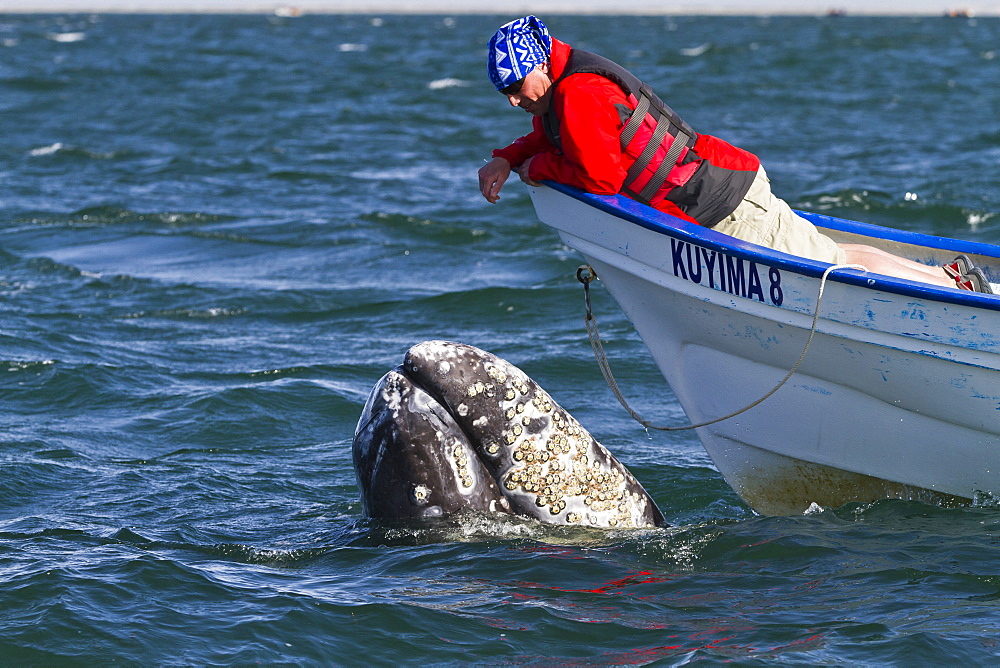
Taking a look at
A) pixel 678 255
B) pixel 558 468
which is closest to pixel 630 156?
pixel 678 255

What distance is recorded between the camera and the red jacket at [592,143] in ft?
18.9

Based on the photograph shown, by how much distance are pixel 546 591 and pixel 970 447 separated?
2199 mm

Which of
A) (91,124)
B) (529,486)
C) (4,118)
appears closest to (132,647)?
(529,486)

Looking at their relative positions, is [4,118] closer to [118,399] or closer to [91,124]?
[91,124]

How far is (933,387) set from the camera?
585 cm

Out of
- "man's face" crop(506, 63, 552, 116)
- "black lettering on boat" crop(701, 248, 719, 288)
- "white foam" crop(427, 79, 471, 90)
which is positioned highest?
"man's face" crop(506, 63, 552, 116)

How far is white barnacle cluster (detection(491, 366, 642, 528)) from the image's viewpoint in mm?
5457

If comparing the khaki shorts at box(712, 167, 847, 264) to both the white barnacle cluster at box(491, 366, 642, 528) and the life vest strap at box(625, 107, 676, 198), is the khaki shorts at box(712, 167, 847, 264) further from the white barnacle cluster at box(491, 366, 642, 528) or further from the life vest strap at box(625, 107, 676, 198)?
the white barnacle cluster at box(491, 366, 642, 528)

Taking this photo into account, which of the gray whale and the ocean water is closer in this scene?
the ocean water

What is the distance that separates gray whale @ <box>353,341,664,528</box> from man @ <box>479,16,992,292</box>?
1.18 metres

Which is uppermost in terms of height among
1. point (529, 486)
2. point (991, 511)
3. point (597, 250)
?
point (597, 250)

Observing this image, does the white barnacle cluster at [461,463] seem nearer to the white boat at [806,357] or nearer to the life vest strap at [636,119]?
the white boat at [806,357]

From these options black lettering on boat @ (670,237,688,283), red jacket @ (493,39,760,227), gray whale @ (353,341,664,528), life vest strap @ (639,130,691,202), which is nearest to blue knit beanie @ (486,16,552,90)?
red jacket @ (493,39,760,227)

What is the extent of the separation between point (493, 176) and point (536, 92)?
665mm
